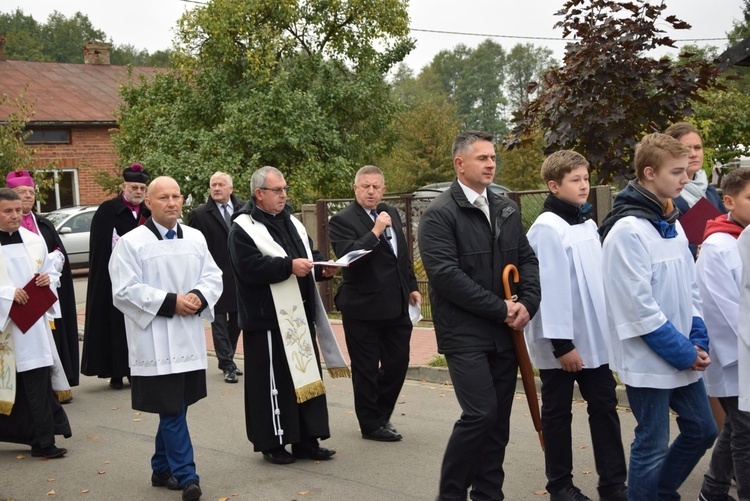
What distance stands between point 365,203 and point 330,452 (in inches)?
74.6

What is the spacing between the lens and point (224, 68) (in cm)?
2116

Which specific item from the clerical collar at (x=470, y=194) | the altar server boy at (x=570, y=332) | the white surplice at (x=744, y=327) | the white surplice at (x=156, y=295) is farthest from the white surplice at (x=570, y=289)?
the white surplice at (x=156, y=295)

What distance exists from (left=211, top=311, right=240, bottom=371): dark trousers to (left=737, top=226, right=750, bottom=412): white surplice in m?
6.79

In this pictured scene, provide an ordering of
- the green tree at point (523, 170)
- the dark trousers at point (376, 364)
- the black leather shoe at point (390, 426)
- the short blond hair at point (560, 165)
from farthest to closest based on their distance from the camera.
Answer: the green tree at point (523, 170), the black leather shoe at point (390, 426), the dark trousers at point (376, 364), the short blond hair at point (560, 165)

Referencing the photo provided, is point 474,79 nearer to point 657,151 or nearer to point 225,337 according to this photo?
point 225,337

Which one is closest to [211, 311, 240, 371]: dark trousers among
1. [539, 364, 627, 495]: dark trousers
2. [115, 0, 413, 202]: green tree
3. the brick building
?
[539, 364, 627, 495]: dark trousers

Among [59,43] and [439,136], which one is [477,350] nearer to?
[439,136]

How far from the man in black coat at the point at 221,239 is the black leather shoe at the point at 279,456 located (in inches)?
132

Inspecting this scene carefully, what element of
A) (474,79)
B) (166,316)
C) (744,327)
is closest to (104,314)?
(166,316)

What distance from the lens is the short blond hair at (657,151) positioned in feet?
16.1

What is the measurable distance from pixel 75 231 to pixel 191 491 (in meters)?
21.5

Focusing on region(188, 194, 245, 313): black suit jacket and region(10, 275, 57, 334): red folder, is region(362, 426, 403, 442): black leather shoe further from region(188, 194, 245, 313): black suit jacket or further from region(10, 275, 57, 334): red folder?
region(188, 194, 245, 313): black suit jacket

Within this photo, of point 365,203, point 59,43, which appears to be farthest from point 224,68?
point 59,43

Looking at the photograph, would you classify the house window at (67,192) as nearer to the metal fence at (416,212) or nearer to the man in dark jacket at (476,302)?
the metal fence at (416,212)
